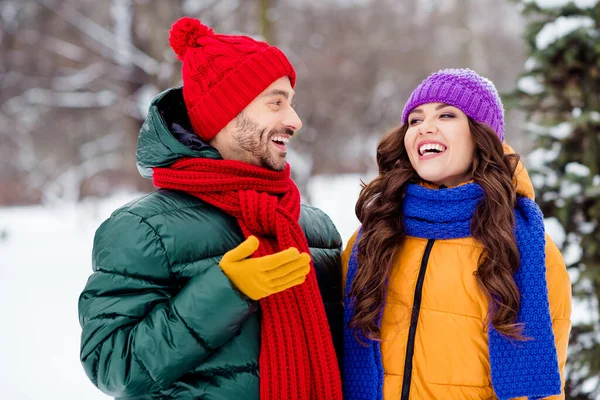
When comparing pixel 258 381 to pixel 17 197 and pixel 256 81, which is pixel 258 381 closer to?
pixel 256 81

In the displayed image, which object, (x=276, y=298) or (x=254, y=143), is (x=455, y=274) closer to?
(x=276, y=298)

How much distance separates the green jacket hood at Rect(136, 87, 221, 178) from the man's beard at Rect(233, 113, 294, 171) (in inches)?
4.6

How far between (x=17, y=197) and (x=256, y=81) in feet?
67.9

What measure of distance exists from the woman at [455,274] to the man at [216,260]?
22 centimetres

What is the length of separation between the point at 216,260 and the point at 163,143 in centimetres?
50

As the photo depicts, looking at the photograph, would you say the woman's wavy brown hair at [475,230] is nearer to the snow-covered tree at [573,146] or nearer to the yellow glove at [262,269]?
the yellow glove at [262,269]

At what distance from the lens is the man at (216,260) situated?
72.4 inches

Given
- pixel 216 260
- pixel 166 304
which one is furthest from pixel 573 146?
pixel 166 304

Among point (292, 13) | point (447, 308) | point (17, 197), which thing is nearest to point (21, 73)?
point (292, 13)

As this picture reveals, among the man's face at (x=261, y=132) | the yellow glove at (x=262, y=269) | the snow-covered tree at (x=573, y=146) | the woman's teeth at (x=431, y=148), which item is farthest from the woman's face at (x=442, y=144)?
the snow-covered tree at (x=573, y=146)

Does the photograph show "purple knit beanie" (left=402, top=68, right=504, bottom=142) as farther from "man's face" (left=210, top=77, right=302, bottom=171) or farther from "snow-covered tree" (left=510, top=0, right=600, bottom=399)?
"snow-covered tree" (left=510, top=0, right=600, bottom=399)

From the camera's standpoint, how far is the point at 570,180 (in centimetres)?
383

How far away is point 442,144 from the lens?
90.4 inches

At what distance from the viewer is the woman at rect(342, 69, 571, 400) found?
2025 mm
